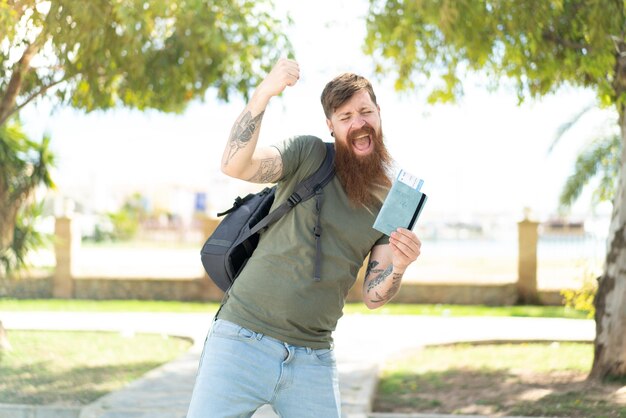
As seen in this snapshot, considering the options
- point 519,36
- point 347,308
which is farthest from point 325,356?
point 347,308

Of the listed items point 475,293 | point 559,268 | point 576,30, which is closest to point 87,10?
point 576,30

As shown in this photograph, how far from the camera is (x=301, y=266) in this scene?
3256 mm

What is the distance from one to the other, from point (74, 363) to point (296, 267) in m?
Answer: 7.01

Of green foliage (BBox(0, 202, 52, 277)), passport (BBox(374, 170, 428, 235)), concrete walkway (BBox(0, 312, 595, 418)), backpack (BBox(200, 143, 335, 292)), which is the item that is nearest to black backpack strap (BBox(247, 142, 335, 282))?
backpack (BBox(200, 143, 335, 292))

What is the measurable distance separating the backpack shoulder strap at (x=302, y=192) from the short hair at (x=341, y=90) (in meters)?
0.21

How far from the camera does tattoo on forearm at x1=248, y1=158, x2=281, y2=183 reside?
10.6 ft

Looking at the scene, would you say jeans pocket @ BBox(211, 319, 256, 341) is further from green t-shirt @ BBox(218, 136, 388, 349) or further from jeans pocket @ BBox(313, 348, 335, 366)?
jeans pocket @ BBox(313, 348, 335, 366)

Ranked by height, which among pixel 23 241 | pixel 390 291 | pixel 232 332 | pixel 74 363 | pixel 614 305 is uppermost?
pixel 390 291

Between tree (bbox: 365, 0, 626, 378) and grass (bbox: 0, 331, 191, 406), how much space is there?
410 cm

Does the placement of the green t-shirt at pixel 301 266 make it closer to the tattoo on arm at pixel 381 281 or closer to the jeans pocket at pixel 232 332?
the jeans pocket at pixel 232 332

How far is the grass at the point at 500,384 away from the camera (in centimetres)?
755

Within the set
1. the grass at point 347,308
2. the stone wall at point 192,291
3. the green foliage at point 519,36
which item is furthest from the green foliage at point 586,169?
the green foliage at point 519,36

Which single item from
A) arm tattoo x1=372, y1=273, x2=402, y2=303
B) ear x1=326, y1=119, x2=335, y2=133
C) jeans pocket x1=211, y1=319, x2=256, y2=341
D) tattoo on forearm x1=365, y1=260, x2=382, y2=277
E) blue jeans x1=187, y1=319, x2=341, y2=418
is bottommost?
blue jeans x1=187, y1=319, x2=341, y2=418

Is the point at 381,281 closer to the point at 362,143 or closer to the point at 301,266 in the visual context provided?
the point at 301,266
